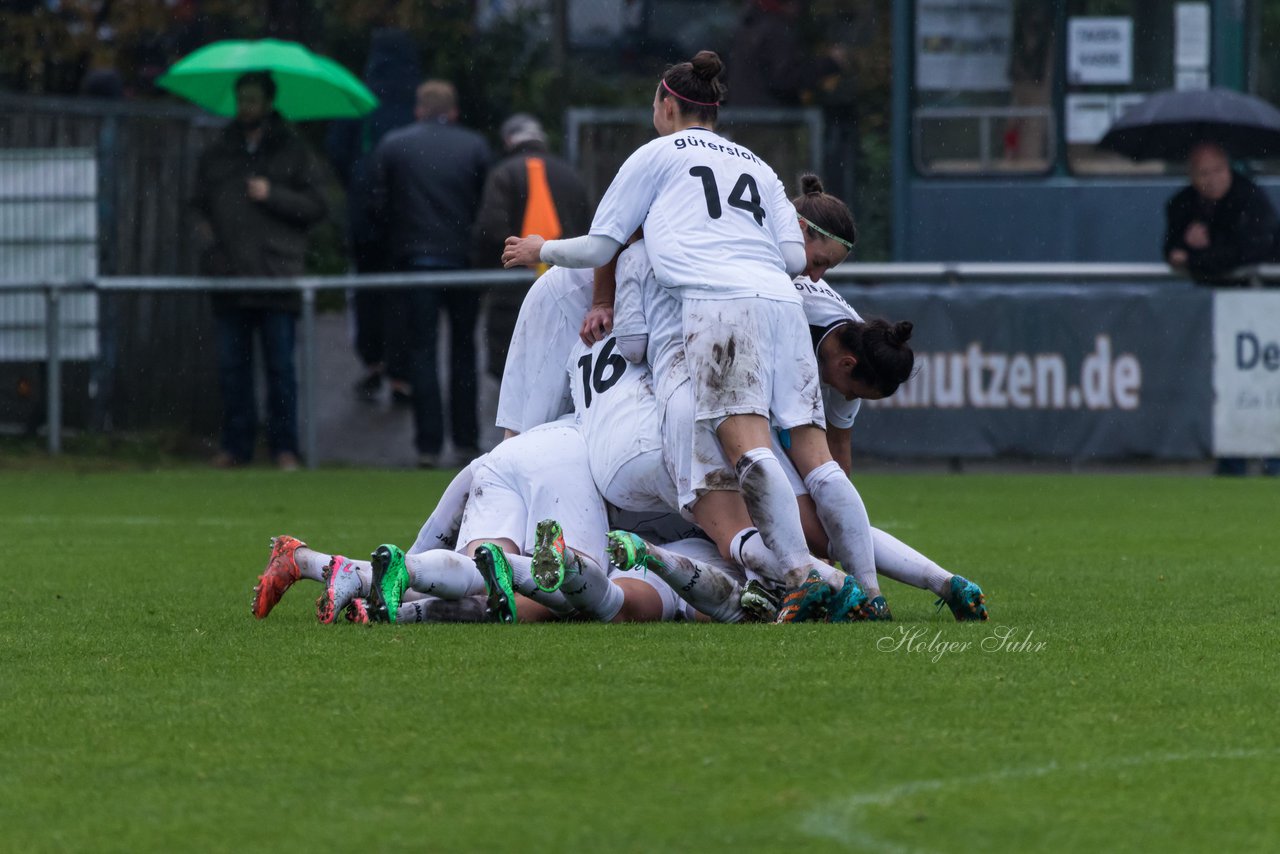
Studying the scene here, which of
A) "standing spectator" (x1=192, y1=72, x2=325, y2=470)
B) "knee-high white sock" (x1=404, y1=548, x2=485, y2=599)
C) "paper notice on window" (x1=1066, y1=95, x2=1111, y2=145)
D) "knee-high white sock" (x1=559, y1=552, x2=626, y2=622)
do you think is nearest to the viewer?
"knee-high white sock" (x1=559, y1=552, x2=626, y2=622)

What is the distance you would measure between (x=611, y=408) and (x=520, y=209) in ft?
26.2

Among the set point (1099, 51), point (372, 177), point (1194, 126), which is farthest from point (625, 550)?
point (1099, 51)

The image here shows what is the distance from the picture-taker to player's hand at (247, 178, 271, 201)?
556 inches

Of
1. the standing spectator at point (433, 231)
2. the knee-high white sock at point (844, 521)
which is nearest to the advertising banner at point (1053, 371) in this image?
the standing spectator at point (433, 231)

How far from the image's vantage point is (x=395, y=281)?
14.8 meters

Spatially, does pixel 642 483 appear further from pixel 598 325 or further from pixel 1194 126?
pixel 1194 126

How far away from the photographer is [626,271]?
6.86 metres

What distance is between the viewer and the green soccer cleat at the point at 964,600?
6414 mm

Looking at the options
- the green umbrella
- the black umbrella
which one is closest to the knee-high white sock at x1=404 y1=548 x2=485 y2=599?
the green umbrella

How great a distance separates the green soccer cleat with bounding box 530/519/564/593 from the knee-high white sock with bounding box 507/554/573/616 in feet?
0.68

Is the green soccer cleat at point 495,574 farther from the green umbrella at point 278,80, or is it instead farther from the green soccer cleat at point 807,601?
the green umbrella at point 278,80

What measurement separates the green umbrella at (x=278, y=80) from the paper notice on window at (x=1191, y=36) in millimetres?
5930

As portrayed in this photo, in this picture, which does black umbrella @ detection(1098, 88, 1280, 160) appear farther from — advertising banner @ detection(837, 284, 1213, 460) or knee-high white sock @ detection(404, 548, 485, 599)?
knee-high white sock @ detection(404, 548, 485, 599)

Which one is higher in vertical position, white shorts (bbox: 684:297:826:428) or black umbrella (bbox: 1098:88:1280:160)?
black umbrella (bbox: 1098:88:1280:160)
